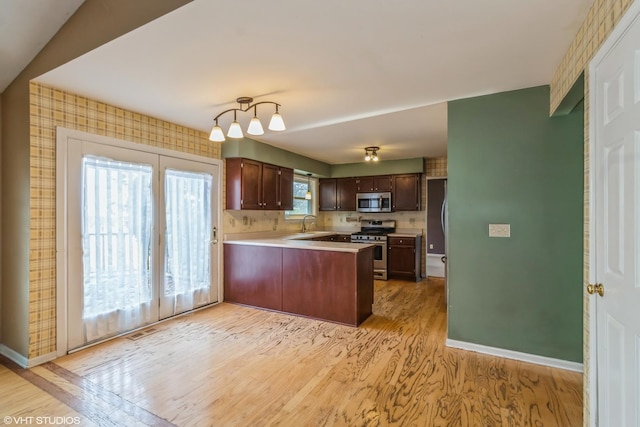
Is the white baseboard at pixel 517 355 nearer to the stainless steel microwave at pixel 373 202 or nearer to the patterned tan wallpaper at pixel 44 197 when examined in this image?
the stainless steel microwave at pixel 373 202

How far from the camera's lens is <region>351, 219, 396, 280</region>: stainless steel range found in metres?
5.73

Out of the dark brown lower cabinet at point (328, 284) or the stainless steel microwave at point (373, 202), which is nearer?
the dark brown lower cabinet at point (328, 284)

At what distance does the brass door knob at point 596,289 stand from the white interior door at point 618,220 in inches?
0.8

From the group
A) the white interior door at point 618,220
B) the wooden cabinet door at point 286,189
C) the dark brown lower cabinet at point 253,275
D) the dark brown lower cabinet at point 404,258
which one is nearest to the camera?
the white interior door at point 618,220

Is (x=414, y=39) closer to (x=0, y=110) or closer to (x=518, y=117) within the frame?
(x=518, y=117)

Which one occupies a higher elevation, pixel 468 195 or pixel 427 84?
pixel 427 84

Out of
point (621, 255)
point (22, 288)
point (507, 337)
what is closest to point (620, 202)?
point (621, 255)

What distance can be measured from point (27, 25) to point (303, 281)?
3.33 m

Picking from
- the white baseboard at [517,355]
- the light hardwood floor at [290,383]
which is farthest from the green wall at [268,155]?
the white baseboard at [517,355]

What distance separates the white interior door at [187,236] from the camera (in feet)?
11.6

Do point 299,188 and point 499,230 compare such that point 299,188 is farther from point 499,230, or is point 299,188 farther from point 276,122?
point 499,230

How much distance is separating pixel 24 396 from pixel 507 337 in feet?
12.4

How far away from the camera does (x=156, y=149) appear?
11.1ft

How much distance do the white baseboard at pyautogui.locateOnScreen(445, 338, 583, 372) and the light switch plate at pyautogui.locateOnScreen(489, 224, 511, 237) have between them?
1.03 meters
